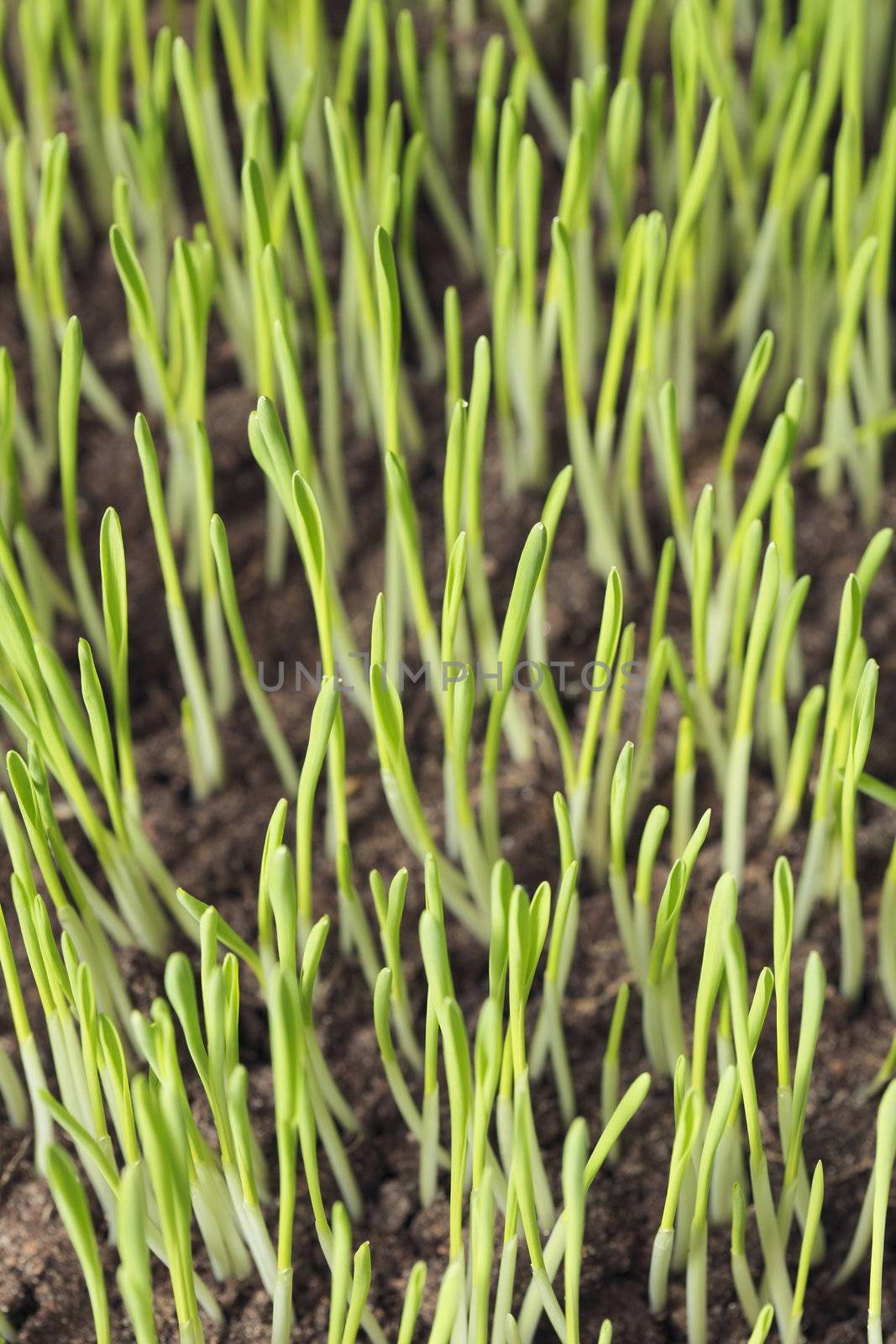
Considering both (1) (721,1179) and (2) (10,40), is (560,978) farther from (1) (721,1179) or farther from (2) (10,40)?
(2) (10,40)

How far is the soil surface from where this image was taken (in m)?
0.82

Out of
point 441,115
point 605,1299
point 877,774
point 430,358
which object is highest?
point 441,115

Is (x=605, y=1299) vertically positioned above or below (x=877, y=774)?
below

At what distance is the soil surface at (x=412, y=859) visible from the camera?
824mm

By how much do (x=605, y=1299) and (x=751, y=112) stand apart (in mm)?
851

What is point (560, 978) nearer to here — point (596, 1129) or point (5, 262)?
point (596, 1129)

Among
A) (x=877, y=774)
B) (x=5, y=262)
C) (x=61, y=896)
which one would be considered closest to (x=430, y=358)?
(x=5, y=262)

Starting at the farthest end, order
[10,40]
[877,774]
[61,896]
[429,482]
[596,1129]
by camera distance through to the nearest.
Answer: [10,40] → [429,482] → [877,774] → [596,1129] → [61,896]

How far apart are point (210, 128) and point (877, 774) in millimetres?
731

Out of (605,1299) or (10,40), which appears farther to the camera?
(10,40)

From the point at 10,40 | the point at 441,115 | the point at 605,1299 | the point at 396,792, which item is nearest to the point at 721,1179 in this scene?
the point at 605,1299

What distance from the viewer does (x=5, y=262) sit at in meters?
1.24

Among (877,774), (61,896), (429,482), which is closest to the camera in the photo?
(61,896)

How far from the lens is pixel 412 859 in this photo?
3.20 feet
